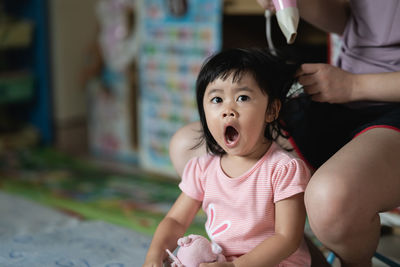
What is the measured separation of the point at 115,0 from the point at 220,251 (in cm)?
164

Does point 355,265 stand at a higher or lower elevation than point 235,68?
lower

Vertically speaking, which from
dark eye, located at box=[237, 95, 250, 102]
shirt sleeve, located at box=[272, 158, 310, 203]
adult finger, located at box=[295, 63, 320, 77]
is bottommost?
shirt sleeve, located at box=[272, 158, 310, 203]

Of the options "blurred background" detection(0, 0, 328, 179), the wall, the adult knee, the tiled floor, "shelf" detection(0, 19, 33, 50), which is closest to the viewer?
the adult knee

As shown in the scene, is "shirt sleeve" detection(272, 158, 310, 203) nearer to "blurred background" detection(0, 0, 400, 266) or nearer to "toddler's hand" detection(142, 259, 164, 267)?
"toddler's hand" detection(142, 259, 164, 267)

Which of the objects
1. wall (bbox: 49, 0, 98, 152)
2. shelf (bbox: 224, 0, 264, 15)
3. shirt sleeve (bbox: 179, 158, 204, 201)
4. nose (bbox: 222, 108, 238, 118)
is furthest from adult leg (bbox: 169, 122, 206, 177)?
wall (bbox: 49, 0, 98, 152)

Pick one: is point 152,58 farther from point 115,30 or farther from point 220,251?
point 220,251

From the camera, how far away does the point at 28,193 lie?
1.83 metres

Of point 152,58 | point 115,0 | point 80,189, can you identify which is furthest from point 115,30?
point 80,189

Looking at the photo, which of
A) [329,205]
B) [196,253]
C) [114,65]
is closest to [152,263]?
[196,253]

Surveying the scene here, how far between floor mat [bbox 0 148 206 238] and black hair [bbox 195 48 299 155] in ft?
1.81

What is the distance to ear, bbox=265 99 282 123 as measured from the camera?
864 millimetres

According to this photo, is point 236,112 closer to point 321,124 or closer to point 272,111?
point 272,111

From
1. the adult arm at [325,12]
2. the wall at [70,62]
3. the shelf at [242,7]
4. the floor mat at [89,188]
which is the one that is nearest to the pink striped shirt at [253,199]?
the adult arm at [325,12]

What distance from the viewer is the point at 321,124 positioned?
1.00 m
